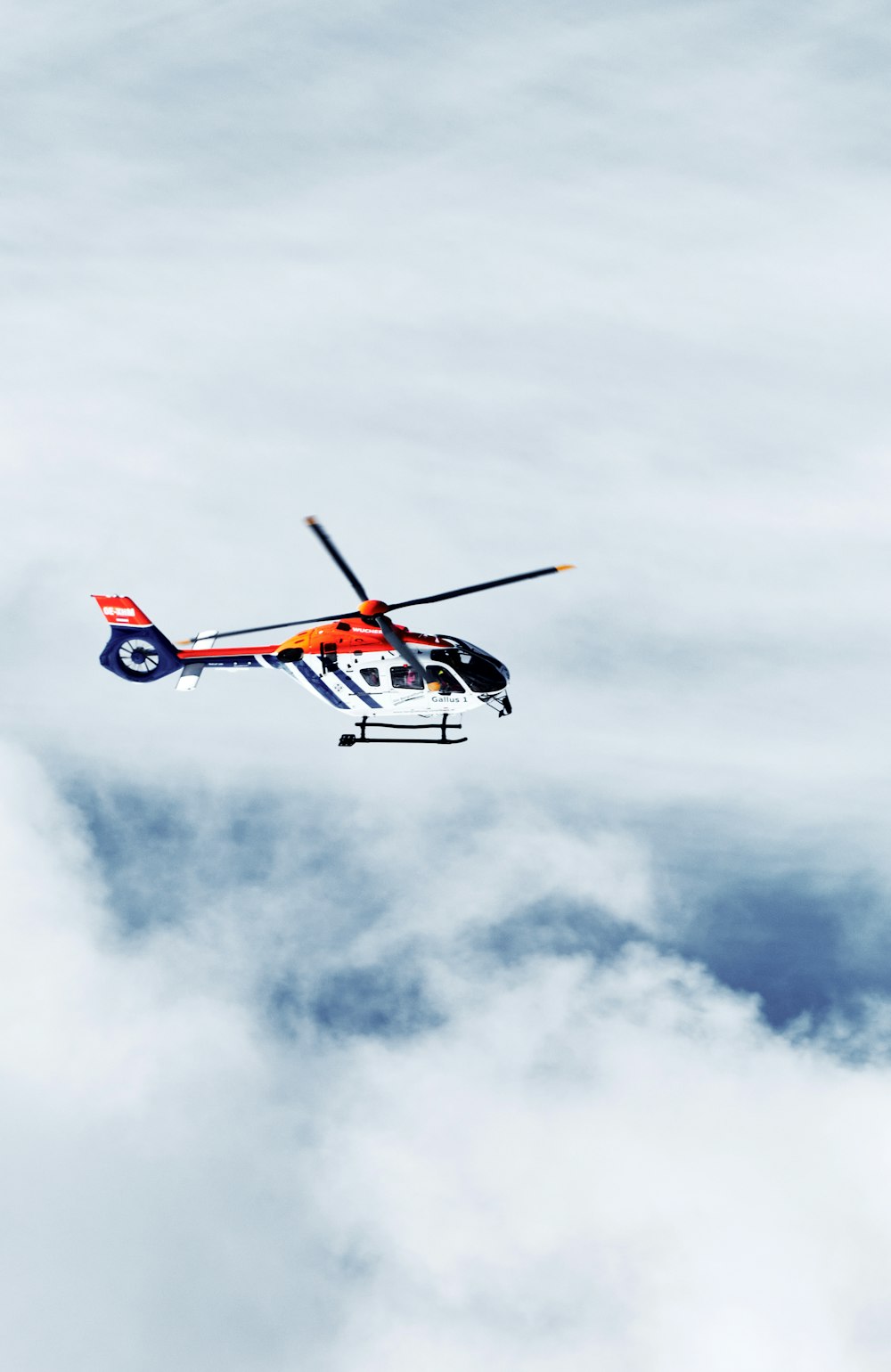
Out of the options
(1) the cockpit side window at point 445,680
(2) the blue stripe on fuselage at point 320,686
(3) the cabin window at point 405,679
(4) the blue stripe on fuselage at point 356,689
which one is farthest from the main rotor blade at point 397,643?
(2) the blue stripe on fuselage at point 320,686

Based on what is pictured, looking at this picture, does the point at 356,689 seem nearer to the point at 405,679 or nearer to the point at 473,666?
the point at 405,679

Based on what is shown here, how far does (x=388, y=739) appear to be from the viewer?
9506 cm

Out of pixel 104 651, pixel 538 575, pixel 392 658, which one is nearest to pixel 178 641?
pixel 104 651

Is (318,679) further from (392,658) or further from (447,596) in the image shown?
(447,596)

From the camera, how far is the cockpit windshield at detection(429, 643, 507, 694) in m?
95.8

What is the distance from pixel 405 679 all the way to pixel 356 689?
9.15 ft

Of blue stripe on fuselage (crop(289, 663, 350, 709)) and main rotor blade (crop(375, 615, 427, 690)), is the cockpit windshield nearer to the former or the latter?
main rotor blade (crop(375, 615, 427, 690))

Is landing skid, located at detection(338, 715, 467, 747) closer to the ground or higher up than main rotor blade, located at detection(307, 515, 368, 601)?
closer to the ground

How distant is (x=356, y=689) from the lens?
9619 cm

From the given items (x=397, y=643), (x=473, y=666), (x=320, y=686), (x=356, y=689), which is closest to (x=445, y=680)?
(x=473, y=666)

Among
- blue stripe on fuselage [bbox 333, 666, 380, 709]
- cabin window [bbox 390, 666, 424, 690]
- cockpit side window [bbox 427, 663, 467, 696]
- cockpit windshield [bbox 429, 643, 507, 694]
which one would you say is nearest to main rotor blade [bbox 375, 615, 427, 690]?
cockpit side window [bbox 427, 663, 467, 696]

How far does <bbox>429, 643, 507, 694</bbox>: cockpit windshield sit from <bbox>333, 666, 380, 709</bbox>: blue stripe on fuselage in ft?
13.4

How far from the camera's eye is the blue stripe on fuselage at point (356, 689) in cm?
9612

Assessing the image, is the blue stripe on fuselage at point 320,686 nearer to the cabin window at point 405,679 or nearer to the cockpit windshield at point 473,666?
the cabin window at point 405,679
